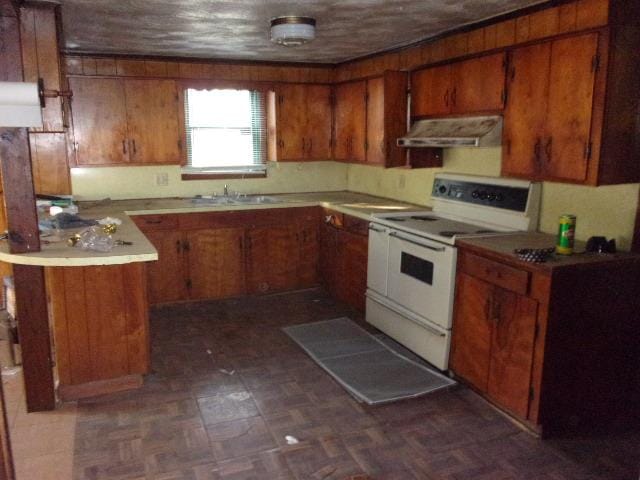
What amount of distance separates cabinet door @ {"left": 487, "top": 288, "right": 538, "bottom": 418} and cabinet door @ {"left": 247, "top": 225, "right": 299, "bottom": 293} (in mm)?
2383

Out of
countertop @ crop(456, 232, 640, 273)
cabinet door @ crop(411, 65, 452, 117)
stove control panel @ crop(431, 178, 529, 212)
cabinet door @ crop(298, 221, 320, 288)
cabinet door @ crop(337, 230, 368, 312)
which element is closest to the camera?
countertop @ crop(456, 232, 640, 273)

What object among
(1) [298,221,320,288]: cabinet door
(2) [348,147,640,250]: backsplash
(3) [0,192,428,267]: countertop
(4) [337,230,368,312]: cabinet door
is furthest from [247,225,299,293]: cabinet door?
(2) [348,147,640,250]: backsplash

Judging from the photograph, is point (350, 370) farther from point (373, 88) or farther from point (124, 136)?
point (124, 136)

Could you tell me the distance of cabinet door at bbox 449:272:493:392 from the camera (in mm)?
2945

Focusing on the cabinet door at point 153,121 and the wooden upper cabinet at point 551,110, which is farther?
the cabinet door at point 153,121

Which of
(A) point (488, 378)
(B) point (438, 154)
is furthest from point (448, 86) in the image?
(A) point (488, 378)

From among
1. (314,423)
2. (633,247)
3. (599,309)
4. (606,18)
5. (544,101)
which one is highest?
(606,18)

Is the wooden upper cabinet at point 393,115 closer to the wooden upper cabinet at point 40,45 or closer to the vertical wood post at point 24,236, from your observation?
the wooden upper cabinet at point 40,45

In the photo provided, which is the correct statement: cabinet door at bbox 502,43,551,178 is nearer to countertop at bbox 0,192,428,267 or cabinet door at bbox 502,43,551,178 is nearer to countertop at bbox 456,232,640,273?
countertop at bbox 456,232,640,273

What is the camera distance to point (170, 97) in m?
4.71

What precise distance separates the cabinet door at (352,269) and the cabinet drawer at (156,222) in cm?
141

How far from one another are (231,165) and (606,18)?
3.50m

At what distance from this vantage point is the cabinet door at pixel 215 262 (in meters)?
4.57

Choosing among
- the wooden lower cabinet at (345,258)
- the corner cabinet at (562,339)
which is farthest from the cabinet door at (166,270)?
the corner cabinet at (562,339)
